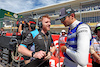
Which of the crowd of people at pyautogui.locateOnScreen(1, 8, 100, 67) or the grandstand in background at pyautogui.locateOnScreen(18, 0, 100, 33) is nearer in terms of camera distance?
the crowd of people at pyautogui.locateOnScreen(1, 8, 100, 67)

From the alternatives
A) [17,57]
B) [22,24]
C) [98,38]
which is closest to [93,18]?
[98,38]

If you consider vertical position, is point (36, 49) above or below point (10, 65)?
above

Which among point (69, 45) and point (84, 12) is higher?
point (84, 12)

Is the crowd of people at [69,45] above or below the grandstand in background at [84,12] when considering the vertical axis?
below

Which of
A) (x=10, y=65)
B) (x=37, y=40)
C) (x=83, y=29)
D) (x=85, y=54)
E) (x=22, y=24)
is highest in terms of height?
(x=22, y=24)

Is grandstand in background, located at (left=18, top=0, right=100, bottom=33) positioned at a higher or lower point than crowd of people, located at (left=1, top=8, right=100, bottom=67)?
higher

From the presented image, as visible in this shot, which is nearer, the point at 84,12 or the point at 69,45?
the point at 69,45

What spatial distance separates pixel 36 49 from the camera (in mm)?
1561

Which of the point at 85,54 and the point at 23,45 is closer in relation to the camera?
the point at 85,54

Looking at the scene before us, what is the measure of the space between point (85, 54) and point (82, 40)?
202 mm

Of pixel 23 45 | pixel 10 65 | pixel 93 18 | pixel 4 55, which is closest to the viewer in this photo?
pixel 23 45

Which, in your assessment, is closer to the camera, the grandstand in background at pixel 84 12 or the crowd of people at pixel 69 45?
the crowd of people at pixel 69 45

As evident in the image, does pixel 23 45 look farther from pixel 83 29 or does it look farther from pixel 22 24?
pixel 22 24

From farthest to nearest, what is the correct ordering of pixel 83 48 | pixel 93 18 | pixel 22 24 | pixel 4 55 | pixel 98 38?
pixel 93 18
pixel 4 55
pixel 22 24
pixel 98 38
pixel 83 48
